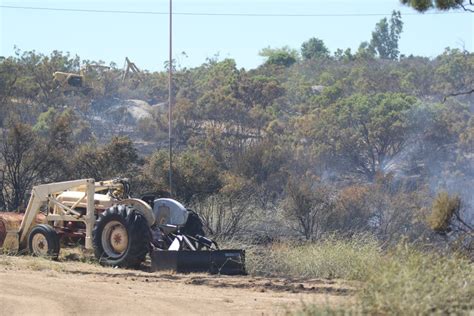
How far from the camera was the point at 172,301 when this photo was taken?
47.5 ft

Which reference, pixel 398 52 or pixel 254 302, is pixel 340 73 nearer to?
pixel 398 52

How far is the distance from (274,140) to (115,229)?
78.5 feet

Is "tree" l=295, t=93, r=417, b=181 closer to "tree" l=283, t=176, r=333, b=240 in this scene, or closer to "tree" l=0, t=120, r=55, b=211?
A: "tree" l=283, t=176, r=333, b=240

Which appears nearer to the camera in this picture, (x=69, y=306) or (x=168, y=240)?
(x=69, y=306)

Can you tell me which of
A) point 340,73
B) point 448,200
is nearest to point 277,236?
point 448,200

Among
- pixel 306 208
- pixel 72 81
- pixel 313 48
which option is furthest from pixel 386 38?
pixel 306 208

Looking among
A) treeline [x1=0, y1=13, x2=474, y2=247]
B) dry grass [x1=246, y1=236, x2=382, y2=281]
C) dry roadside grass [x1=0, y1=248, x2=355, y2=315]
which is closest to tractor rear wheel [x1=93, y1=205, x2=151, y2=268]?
dry roadside grass [x1=0, y1=248, x2=355, y2=315]

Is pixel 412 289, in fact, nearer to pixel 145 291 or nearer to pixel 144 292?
pixel 144 292

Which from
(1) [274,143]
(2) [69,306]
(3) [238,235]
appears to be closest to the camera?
(2) [69,306]

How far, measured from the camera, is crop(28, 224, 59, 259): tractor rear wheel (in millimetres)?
21422

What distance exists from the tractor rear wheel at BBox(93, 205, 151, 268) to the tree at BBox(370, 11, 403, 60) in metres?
76.4

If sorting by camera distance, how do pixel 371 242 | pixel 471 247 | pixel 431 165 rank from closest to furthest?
pixel 471 247
pixel 371 242
pixel 431 165

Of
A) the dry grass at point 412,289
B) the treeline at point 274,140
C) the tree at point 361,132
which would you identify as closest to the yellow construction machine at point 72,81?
the treeline at point 274,140

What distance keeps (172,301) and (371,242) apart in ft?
29.4
